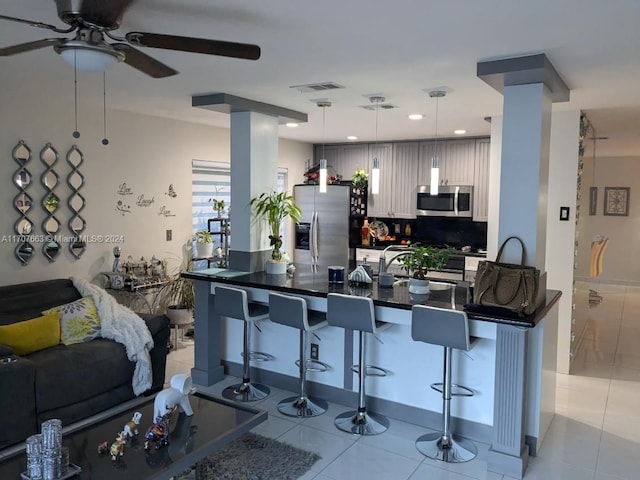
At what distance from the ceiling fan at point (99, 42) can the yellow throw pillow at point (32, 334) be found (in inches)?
86.3

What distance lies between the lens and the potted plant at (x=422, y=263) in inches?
146

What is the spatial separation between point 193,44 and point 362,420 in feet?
8.94

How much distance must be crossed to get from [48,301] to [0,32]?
2267mm

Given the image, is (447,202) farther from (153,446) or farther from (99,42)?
(99,42)

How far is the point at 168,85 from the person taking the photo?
4.02 m

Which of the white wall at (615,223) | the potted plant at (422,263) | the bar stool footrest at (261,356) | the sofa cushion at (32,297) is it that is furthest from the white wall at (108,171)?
the white wall at (615,223)

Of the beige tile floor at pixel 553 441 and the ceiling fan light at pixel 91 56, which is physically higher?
the ceiling fan light at pixel 91 56

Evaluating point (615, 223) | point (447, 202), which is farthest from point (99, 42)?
point (615, 223)

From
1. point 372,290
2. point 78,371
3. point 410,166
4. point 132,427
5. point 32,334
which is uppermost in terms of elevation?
point 410,166

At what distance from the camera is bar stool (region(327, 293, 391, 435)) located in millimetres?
3500

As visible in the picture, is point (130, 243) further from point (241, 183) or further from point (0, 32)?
point (0, 32)

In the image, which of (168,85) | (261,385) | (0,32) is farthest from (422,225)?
(0,32)

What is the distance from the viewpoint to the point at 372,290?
390 centimetres

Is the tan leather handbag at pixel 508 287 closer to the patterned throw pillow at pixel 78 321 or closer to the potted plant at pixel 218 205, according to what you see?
the patterned throw pillow at pixel 78 321
